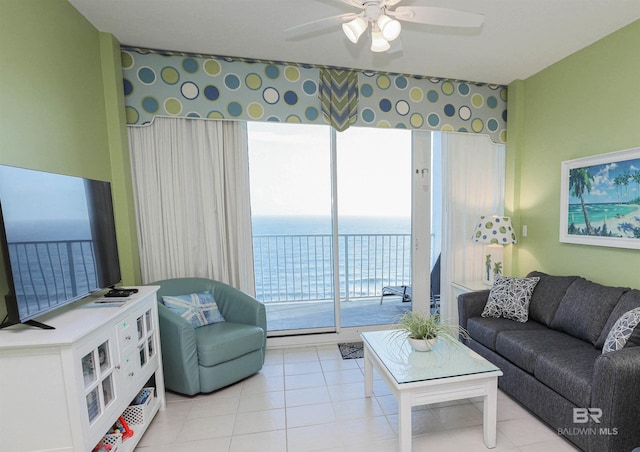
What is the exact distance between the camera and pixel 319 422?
6.68ft

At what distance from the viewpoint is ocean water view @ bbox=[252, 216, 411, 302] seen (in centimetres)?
343

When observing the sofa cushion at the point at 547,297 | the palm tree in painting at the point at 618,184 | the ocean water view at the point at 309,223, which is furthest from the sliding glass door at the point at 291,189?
the palm tree in painting at the point at 618,184

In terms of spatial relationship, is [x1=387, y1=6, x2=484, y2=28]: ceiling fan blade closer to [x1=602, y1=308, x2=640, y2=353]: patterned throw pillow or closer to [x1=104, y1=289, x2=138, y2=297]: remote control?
[x1=602, y1=308, x2=640, y2=353]: patterned throw pillow

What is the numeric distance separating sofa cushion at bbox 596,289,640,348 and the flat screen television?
3239mm

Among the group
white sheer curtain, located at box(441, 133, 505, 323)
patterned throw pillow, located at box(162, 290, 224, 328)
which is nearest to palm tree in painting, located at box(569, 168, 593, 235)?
white sheer curtain, located at box(441, 133, 505, 323)

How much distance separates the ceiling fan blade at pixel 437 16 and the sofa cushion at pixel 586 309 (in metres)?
2.09

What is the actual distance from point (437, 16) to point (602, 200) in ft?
6.99

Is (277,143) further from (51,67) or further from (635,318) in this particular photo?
(635,318)

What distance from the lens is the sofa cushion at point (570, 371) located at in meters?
1.70

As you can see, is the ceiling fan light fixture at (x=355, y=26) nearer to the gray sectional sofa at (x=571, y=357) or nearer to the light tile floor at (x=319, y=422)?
the gray sectional sofa at (x=571, y=357)

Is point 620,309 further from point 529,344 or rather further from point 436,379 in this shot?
point 436,379

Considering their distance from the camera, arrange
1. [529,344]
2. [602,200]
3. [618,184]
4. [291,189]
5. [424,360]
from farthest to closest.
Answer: [291,189] < [602,200] < [618,184] < [529,344] < [424,360]

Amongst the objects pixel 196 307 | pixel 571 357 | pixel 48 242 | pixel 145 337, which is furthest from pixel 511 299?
pixel 48 242

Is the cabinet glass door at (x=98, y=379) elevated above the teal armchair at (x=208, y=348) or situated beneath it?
elevated above
